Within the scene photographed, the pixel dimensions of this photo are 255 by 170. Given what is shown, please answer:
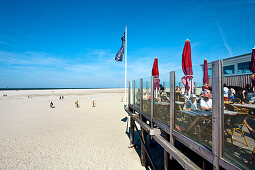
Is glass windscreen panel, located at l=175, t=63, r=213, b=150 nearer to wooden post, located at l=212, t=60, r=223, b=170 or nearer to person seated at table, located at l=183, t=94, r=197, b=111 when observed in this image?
person seated at table, located at l=183, t=94, r=197, b=111

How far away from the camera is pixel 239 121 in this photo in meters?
2.64

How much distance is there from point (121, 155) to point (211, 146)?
5.06m

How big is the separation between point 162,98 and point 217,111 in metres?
2.05

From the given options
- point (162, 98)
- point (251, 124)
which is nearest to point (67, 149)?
point (162, 98)

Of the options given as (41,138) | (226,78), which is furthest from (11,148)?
(226,78)

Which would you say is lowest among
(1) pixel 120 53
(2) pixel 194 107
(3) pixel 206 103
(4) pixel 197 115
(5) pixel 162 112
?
(5) pixel 162 112

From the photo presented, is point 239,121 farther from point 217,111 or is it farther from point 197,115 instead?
point 217,111

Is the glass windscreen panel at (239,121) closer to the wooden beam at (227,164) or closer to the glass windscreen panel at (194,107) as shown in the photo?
the wooden beam at (227,164)

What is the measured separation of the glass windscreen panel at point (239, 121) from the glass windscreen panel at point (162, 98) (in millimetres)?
1333

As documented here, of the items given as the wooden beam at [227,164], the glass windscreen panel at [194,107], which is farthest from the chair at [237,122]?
the wooden beam at [227,164]

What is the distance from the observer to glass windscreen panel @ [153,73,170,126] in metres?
3.63

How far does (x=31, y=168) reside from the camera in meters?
5.61

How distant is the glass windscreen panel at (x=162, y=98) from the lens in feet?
11.9

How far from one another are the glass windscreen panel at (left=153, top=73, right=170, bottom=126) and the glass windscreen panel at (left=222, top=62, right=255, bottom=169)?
1333 millimetres
